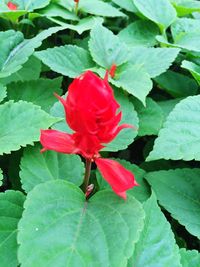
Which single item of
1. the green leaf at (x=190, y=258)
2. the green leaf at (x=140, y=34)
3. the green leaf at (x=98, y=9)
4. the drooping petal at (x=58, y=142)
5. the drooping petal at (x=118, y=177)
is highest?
the drooping petal at (x=58, y=142)

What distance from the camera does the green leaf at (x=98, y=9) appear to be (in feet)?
5.32

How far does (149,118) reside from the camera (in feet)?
4.31

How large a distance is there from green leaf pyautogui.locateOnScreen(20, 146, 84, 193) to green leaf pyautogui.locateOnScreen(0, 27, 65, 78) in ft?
1.09

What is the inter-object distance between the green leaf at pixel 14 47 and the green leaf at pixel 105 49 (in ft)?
0.43

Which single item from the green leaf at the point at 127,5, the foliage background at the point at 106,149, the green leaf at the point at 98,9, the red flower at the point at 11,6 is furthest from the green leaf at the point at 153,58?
the red flower at the point at 11,6

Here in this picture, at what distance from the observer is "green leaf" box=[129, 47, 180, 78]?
54.5 inches

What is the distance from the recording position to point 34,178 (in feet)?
3.50

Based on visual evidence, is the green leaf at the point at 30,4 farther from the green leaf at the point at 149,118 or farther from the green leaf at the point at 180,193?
the green leaf at the point at 180,193

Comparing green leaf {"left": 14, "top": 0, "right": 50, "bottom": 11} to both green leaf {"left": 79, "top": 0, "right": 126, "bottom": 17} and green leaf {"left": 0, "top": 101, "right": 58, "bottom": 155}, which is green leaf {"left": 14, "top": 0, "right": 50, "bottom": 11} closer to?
green leaf {"left": 79, "top": 0, "right": 126, "bottom": 17}

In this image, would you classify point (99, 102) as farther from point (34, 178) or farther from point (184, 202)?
point (184, 202)

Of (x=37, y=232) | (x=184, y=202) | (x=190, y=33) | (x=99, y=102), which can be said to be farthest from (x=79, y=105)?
(x=190, y=33)

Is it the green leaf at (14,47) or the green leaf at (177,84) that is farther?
the green leaf at (177,84)

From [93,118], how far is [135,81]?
538 millimetres

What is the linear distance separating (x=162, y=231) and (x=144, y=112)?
452 millimetres
